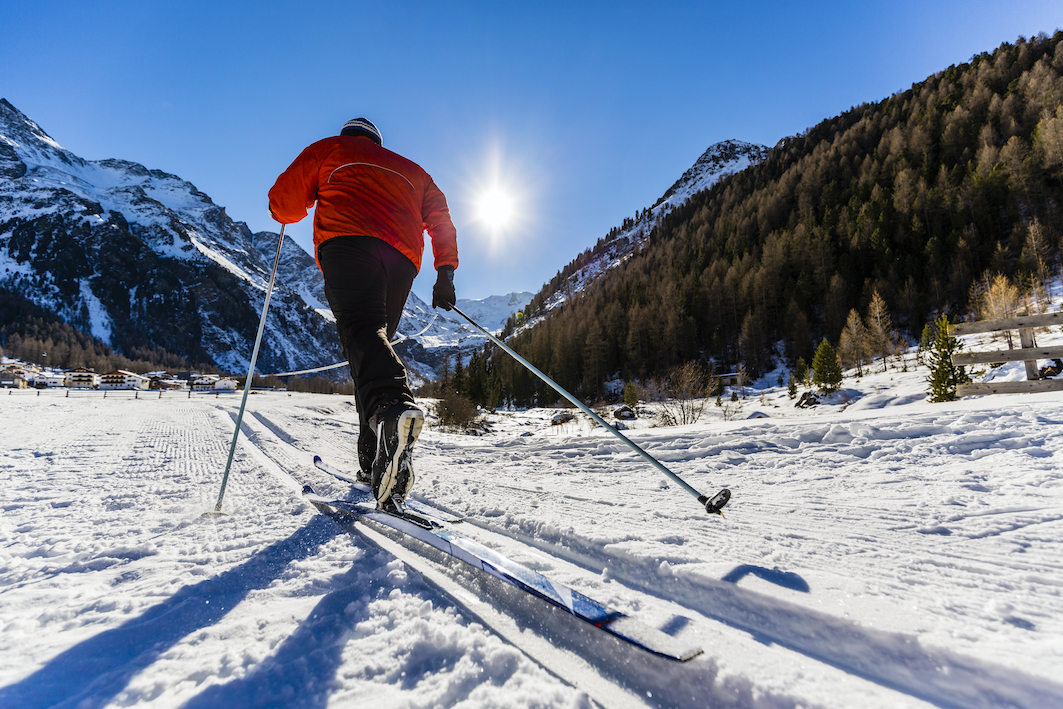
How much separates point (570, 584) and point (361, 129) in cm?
238

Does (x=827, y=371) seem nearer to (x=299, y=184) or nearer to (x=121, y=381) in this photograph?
(x=299, y=184)

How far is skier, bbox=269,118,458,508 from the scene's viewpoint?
5.38ft

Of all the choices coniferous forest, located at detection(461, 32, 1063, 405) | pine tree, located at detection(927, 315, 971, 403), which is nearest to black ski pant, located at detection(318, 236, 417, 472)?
pine tree, located at detection(927, 315, 971, 403)

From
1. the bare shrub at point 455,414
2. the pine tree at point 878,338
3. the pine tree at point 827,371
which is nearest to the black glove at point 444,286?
the bare shrub at point 455,414

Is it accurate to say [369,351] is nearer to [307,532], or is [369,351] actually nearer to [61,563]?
[307,532]

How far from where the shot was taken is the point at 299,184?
2092mm

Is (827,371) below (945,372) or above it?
above

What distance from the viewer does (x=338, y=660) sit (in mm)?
820

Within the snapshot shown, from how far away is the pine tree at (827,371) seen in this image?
19.0 meters

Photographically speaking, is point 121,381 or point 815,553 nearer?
point 815,553

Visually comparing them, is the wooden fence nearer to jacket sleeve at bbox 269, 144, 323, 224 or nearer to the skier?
the skier

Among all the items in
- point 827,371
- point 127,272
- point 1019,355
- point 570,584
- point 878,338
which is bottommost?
point 570,584

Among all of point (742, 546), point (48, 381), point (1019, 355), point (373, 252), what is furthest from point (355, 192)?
point (48, 381)

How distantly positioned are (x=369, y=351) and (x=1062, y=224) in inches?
2300
